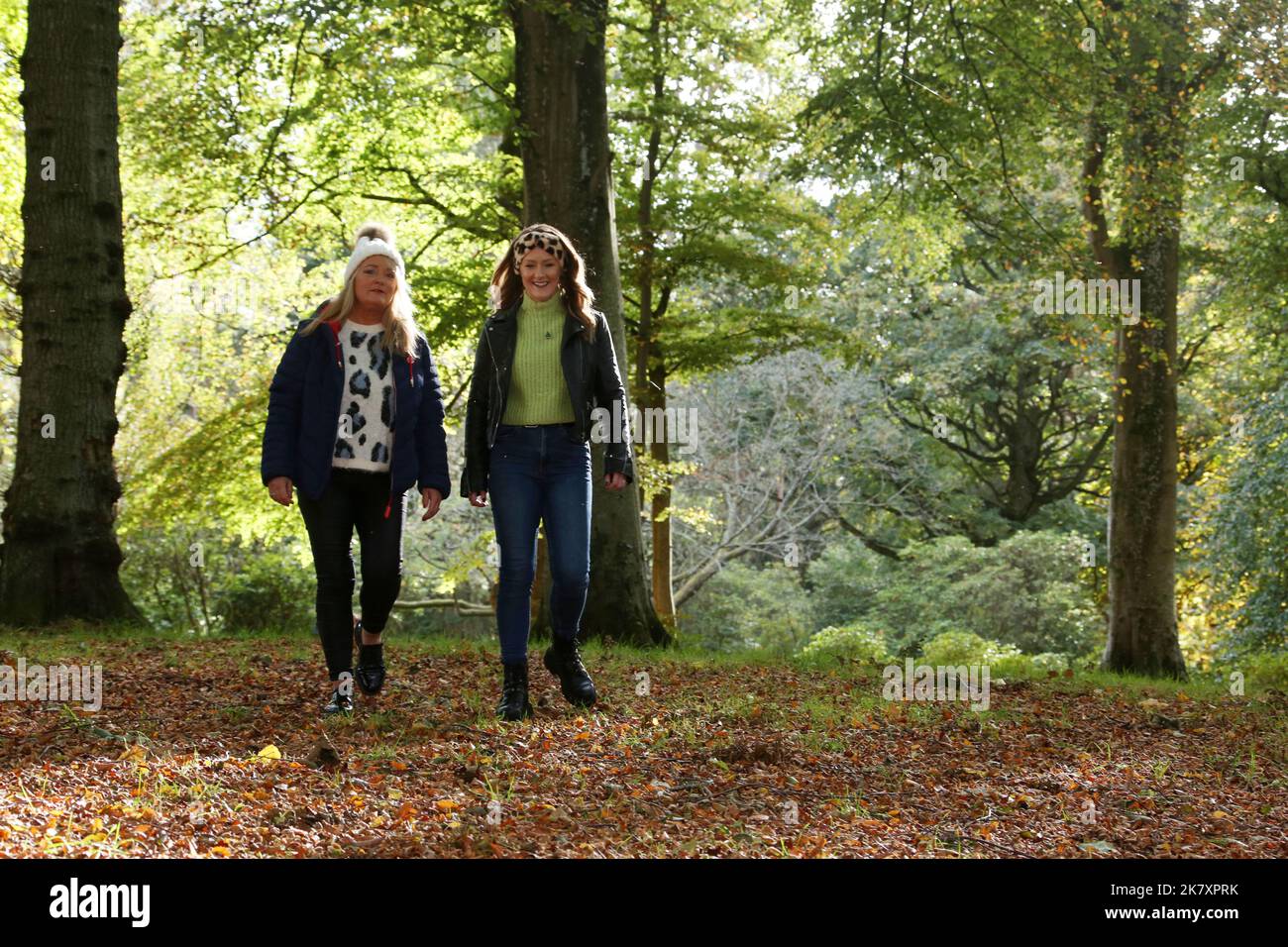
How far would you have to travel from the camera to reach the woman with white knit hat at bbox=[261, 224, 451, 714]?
5.18 m

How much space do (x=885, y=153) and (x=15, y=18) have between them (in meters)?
10.5

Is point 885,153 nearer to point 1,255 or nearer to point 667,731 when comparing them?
point 667,731

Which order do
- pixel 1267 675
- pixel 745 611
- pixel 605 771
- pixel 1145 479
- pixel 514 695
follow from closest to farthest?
pixel 605 771, pixel 514 695, pixel 1267 675, pixel 1145 479, pixel 745 611

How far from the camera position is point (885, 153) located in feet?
39.7

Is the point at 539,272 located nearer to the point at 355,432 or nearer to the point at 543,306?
the point at 543,306

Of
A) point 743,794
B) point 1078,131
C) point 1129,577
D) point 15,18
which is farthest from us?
point 15,18

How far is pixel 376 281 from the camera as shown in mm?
5320

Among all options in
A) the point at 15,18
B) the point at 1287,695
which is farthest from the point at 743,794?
the point at 15,18

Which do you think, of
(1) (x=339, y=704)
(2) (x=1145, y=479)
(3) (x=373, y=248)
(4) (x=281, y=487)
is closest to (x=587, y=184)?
(3) (x=373, y=248)

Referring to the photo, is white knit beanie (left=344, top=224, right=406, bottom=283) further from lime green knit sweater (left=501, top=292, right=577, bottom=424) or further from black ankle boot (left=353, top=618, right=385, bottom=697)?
black ankle boot (left=353, top=618, right=385, bottom=697)

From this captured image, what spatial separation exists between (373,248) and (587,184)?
391 cm

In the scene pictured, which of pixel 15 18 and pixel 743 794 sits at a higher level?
pixel 15 18

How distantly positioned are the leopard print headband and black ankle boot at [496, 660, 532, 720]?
1.85m
